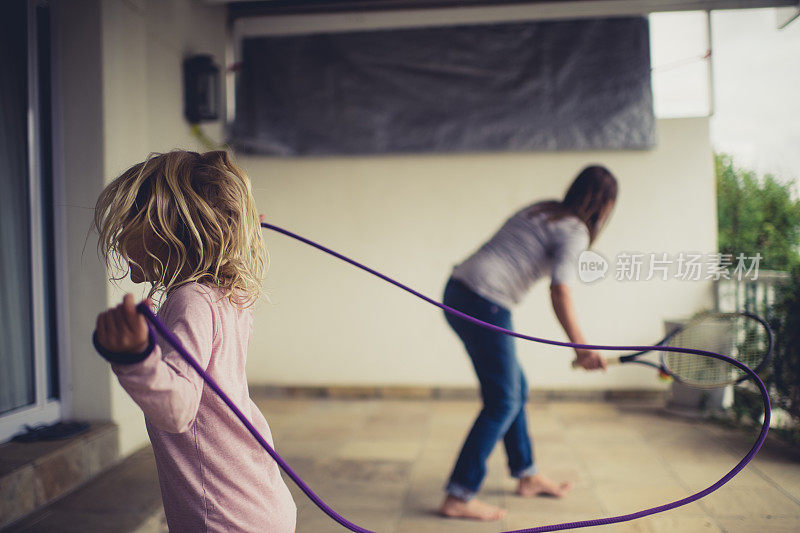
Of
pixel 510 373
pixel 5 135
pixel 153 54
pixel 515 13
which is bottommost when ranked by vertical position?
pixel 510 373

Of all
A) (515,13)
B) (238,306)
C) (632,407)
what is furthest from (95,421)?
(515,13)

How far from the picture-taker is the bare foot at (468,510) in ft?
7.54

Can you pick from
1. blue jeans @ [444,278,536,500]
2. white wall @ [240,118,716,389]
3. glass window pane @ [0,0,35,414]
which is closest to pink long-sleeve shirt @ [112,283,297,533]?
blue jeans @ [444,278,536,500]

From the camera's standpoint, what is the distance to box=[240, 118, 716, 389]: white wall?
4156 millimetres

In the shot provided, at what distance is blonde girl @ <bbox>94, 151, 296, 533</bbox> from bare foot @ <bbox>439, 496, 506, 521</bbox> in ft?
4.71

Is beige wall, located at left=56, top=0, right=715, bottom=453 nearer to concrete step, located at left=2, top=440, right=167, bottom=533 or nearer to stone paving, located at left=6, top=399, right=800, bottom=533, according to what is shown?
stone paving, located at left=6, top=399, right=800, bottom=533

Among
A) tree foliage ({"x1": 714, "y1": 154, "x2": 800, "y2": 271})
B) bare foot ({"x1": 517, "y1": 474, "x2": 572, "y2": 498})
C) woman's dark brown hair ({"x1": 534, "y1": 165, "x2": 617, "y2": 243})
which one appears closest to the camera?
woman's dark brown hair ({"x1": 534, "y1": 165, "x2": 617, "y2": 243})

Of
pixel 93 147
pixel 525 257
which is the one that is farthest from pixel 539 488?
pixel 93 147

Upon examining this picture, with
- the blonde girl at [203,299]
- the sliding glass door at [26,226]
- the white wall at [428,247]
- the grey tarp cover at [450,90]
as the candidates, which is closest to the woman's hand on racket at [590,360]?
the blonde girl at [203,299]

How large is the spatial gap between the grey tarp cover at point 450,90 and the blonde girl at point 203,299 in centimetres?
338

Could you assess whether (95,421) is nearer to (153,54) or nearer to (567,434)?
(153,54)

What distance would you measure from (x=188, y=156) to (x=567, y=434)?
9.81ft

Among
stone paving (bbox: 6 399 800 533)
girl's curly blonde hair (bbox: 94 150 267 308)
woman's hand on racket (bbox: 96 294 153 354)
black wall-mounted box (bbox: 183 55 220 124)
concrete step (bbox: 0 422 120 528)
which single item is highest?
black wall-mounted box (bbox: 183 55 220 124)

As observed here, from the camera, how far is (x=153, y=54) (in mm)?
3256
